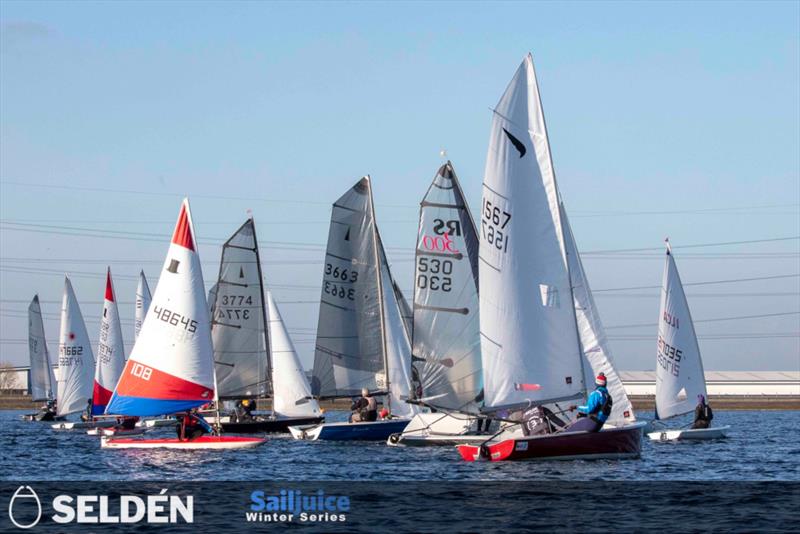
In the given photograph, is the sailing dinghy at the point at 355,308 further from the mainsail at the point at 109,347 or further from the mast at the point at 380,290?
the mainsail at the point at 109,347

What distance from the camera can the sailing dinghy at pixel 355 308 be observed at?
51562 millimetres

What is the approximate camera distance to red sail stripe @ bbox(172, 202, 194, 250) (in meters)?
42.0

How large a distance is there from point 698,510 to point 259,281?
37277 millimetres

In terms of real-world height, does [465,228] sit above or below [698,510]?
above

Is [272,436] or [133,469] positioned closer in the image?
[133,469]

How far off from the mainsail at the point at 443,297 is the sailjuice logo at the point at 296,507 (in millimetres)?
14968

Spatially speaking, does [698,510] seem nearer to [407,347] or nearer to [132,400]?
[132,400]

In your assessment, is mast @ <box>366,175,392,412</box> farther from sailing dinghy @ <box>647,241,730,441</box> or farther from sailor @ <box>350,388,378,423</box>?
sailing dinghy @ <box>647,241,730,441</box>

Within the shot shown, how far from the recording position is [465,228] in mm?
42656

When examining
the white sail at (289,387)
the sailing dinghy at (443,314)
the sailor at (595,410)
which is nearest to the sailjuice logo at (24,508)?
the sailor at (595,410)

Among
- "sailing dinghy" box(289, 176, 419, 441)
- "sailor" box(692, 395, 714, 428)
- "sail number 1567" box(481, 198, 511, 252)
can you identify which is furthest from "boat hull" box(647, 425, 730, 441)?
"sail number 1567" box(481, 198, 511, 252)

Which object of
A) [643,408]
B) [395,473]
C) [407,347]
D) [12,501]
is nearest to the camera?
[12,501]

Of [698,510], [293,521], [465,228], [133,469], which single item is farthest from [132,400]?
[698,510]

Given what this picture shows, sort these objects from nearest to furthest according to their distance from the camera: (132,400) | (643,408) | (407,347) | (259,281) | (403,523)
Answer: (403,523)
(132,400)
(407,347)
(259,281)
(643,408)
